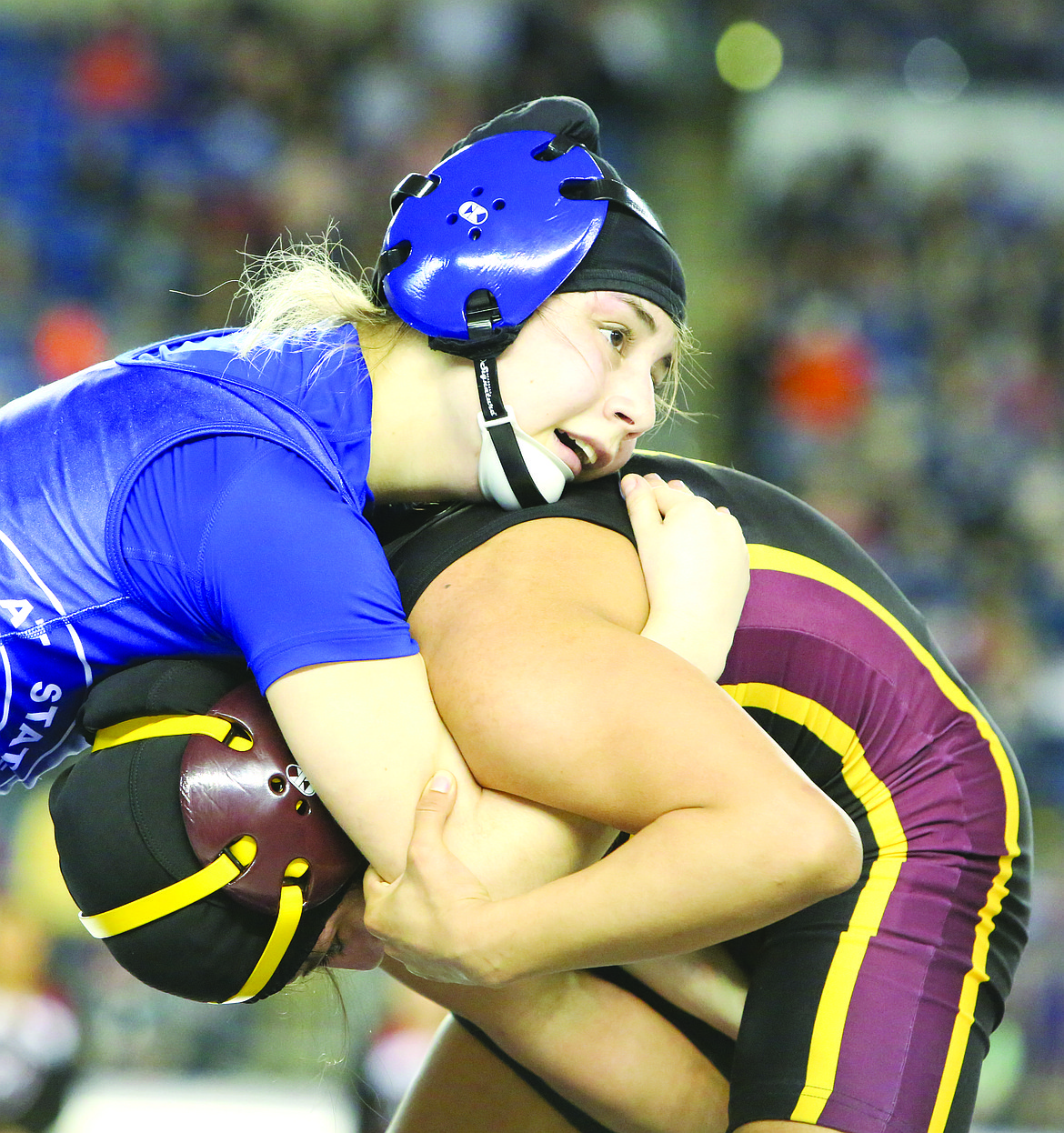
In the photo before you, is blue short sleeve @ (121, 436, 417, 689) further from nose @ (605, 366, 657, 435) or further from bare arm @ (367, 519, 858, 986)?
nose @ (605, 366, 657, 435)

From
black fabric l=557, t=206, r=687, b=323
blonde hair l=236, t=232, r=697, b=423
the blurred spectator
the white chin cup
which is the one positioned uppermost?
black fabric l=557, t=206, r=687, b=323

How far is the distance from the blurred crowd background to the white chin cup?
4489mm

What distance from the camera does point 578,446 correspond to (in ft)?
6.49

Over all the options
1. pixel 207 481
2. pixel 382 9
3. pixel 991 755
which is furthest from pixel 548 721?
pixel 382 9

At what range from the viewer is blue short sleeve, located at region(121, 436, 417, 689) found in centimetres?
169

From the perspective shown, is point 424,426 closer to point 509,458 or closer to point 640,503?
point 509,458

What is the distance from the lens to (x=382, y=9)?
8.95 meters

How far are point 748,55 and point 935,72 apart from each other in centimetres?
146

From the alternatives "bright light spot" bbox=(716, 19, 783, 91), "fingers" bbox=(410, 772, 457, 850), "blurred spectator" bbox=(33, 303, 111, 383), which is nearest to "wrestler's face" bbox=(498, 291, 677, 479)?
"fingers" bbox=(410, 772, 457, 850)

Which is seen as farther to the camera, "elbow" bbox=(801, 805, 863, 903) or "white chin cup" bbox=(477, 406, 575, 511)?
"white chin cup" bbox=(477, 406, 575, 511)

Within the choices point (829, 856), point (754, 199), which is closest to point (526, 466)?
point (829, 856)

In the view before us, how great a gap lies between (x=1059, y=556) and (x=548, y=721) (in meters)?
6.31

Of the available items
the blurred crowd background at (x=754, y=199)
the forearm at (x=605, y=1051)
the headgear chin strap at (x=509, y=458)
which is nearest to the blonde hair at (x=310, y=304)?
the headgear chin strap at (x=509, y=458)

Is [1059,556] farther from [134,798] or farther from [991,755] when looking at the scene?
[134,798]
